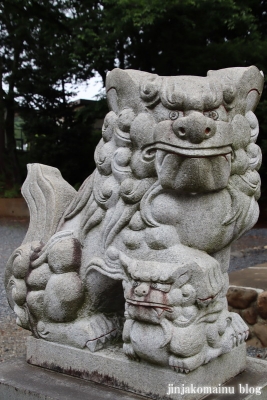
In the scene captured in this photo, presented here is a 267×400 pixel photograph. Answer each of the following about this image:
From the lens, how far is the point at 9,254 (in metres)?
7.31

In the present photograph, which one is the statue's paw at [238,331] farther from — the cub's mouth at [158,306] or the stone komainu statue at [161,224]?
the cub's mouth at [158,306]

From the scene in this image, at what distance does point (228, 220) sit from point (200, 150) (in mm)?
329

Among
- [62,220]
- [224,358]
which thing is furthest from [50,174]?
[224,358]

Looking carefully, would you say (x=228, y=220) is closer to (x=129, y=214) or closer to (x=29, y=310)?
(x=129, y=214)

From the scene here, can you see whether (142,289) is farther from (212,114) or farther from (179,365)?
(212,114)

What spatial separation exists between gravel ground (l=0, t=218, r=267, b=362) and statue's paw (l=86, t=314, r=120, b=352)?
1.25 metres

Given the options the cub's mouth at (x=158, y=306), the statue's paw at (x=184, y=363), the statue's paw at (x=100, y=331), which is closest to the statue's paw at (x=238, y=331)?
the statue's paw at (x=184, y=363)

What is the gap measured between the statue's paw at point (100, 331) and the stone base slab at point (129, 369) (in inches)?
1.5

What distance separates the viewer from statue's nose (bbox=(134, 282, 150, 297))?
195 cm

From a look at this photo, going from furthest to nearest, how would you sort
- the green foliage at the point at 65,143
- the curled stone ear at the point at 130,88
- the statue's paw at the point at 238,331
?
the green foliage at the point at 65,143, the statue's paw at the point at 238,331, the curled stone ear at the point at 130,88

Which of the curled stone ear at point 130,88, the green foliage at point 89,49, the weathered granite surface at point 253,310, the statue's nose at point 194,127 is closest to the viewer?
the statue's nose at point 194,127

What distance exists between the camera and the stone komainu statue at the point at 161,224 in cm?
192

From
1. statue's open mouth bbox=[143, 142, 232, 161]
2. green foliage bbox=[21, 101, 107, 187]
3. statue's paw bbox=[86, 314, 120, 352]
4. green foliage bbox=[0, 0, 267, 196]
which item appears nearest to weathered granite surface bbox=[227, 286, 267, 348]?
statue's paw bbox=[86, 314, 120, 352]

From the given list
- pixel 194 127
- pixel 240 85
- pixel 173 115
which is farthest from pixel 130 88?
pixel 240 85
